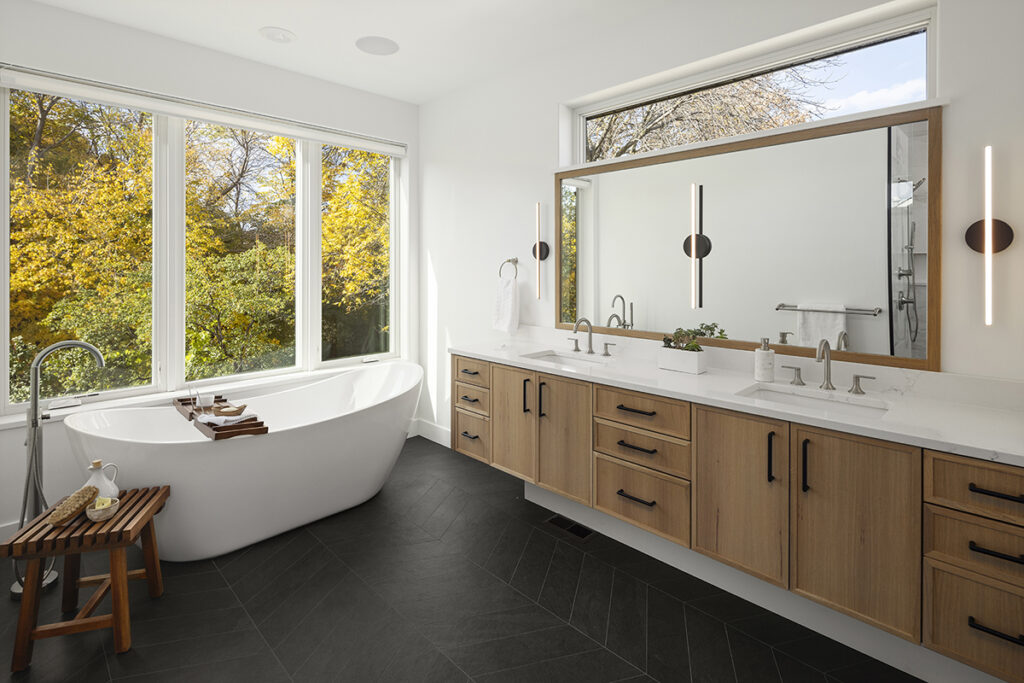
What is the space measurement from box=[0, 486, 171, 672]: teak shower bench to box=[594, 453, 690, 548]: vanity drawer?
6.19 ft

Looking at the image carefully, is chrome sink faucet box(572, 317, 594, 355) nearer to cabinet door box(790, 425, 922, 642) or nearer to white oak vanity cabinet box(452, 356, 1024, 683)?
white oak vanity cabinet box(452, 356, 1024, 683)

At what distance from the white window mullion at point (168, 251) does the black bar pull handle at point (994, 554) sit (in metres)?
3.87

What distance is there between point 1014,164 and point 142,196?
411 cm

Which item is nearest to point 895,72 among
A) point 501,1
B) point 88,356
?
point 501,1

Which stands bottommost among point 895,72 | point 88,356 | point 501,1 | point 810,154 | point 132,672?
point 132,672

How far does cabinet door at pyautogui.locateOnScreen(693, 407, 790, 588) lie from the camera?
6.31ft

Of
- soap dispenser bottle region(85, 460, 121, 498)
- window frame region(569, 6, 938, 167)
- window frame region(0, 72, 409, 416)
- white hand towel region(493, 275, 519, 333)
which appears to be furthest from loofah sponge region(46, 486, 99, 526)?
window frame region(569, 6, 938, 167)

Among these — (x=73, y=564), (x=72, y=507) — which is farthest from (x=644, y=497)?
(x=73, y=564)

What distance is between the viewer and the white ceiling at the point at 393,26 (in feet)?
9.14

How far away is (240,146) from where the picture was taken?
3598 millimetres

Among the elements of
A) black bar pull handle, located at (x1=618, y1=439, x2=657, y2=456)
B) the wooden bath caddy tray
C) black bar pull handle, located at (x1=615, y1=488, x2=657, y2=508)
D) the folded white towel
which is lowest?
black bar pull handle, located at (x1=615, y1=488, x2=657, y2=508)

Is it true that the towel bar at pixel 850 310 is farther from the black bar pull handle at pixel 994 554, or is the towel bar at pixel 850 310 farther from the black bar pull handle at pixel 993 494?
the black bar pull handle at pixel 994 554

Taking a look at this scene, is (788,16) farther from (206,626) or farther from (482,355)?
(206,626)

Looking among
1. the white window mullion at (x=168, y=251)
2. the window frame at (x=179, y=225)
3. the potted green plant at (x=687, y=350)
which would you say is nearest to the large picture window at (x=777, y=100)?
the potted green plant at (x=687, y=350)
